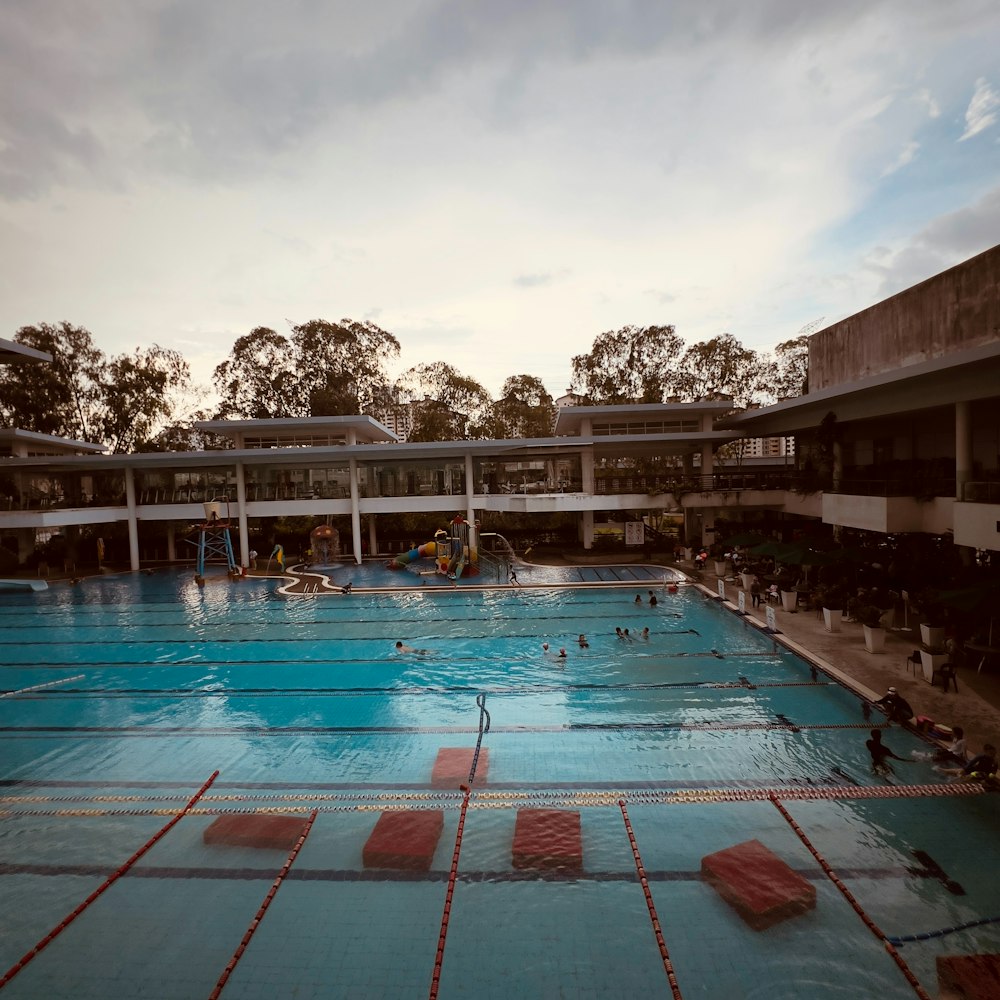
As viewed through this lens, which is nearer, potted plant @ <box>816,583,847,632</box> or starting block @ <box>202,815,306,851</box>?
starting block @ <box>202,815,306,851</box>

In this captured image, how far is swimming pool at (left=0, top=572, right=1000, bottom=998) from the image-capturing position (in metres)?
6.09

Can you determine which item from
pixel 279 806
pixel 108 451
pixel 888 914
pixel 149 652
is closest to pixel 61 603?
pixel 149 652

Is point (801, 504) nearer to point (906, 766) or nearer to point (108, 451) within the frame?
point (906, 766)

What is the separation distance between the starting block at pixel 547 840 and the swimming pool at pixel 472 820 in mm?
167

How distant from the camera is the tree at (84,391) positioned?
3975 cm

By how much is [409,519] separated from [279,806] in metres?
28.3

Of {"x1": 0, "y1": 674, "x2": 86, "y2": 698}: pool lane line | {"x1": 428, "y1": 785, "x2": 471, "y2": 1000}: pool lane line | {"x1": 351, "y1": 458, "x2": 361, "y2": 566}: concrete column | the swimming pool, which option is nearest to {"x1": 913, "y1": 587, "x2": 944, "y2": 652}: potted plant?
the swimming pool

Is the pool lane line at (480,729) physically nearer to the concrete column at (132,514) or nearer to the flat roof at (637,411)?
the flat roof at (637,411)

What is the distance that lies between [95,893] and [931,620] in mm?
16102

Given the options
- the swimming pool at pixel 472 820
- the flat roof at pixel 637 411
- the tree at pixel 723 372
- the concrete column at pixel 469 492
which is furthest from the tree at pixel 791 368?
the swimming pool at pixel 472 820

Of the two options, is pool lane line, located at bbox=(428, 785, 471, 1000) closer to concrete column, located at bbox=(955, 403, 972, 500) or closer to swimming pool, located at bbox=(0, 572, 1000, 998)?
swimming pool, located at bbox=(0, 572, 1000, 998)

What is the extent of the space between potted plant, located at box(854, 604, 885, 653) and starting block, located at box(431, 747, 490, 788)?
9934 mm

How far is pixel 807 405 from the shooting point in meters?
23.9

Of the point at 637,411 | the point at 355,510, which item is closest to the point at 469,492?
the point at 355,510
